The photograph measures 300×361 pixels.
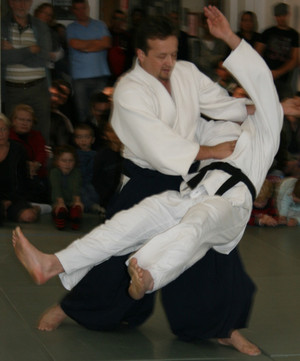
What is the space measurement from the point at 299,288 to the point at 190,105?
1.78 m

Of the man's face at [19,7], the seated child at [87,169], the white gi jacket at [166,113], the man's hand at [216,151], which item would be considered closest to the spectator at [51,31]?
the man's face at [19,7]

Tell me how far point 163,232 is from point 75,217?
3320mm

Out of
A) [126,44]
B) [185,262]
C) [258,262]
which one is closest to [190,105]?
[185,262]

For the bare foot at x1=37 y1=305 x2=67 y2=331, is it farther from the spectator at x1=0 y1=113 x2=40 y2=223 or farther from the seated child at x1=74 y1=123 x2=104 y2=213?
the seated child at x1=74 y1=123 x2=104 y2=213

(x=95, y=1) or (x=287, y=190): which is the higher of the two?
(x=95, y=1)

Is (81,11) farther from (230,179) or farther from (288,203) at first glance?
(230,179)

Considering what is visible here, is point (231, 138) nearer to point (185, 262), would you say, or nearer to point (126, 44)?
point (185, 262)

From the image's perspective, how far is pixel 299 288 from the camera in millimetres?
5367

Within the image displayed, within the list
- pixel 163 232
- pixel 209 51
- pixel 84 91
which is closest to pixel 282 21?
pixel 209 51

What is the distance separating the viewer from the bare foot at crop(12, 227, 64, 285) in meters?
3.81

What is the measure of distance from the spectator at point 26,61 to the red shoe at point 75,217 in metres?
1.43

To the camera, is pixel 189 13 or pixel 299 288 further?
pixel 189 13

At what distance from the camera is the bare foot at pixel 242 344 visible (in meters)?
4.07

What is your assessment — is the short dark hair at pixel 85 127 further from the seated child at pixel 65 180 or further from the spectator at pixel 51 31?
the spectator at pixel 51 31
